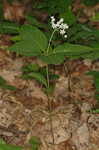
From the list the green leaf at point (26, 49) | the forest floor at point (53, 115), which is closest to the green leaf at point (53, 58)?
the green leaf at point (26, 49)

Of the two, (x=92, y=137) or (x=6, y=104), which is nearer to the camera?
(x=92, y=137)

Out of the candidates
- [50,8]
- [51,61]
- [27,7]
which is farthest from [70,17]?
[27,7]

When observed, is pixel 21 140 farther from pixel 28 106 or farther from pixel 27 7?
pixel 27 7

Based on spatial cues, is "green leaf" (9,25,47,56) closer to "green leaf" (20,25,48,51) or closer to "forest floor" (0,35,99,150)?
"green leaf" (20,25,48,51)

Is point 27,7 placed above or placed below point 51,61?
above

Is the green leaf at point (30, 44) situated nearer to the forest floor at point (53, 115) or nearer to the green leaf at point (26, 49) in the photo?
the green leaf at point (26, 49)

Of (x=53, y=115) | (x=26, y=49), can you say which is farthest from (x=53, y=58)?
(x=53, y=115)
